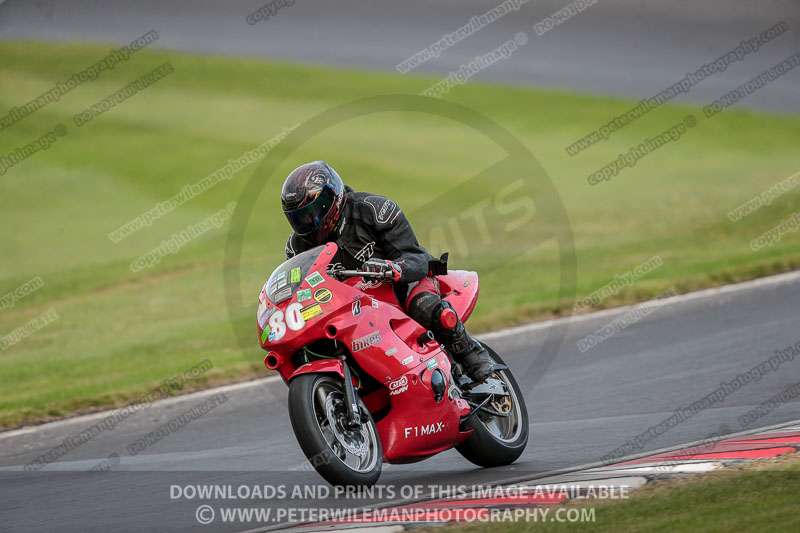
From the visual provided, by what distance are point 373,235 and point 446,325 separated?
0.77 m

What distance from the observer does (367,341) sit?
6.11 m

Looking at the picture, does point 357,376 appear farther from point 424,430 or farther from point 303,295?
point 303,295

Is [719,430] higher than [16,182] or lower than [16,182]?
lower

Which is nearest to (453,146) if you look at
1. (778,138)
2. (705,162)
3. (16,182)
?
(705,162)

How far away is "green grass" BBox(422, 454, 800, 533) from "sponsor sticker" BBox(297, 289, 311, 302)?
66.2 inches

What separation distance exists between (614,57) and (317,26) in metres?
8.05

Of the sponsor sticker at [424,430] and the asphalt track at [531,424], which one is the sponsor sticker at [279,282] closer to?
the sponsor sticker at [424,430]

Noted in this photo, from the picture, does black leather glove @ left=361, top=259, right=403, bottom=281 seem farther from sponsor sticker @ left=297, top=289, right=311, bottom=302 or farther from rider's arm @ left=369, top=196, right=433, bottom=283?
sponsor sticker @ left=297, top=289, right=311, bottom=302

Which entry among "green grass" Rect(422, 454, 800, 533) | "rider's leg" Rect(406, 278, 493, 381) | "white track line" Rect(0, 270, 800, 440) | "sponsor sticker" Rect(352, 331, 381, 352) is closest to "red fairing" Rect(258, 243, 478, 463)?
"sponsor sticker" Rect(352, 331, 381, 352)

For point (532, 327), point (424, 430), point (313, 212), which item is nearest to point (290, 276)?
point (313, 212)

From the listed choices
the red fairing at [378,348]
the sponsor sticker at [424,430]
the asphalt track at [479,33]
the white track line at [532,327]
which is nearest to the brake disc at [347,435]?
the red fairing at [378,348]

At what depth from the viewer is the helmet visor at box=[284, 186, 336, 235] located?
6.24 m

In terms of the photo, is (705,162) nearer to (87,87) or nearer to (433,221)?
(433,221)

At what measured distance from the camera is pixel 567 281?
13.7 meters
